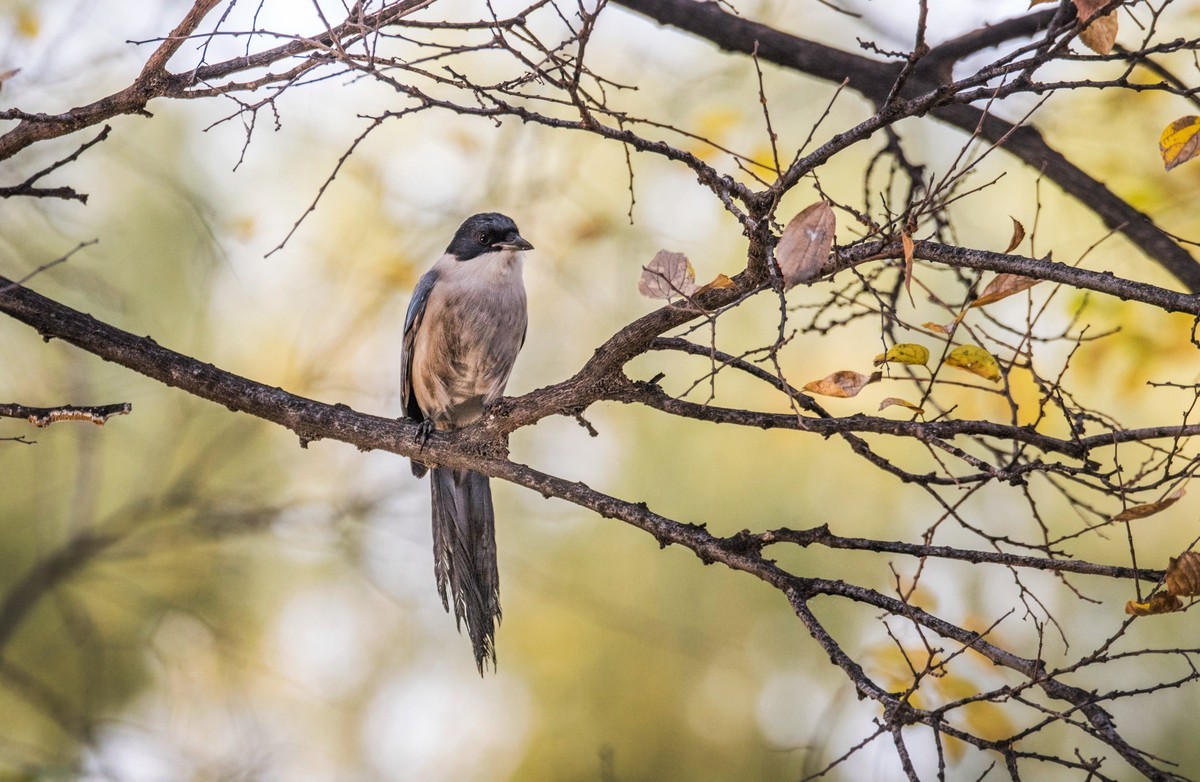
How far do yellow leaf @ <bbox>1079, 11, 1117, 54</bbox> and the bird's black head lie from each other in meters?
3.17

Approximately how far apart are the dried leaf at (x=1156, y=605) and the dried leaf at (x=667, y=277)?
140 centimetres

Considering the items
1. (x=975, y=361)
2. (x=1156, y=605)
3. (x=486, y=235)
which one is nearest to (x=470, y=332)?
(x=486, y=235)

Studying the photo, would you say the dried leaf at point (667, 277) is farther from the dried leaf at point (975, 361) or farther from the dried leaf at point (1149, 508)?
the dried leaf at point (1149, 508)

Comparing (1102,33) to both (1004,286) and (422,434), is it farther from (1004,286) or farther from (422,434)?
(422,434)

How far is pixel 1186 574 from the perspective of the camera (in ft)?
8.45

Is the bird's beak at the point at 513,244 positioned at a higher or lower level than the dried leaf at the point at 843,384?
higher

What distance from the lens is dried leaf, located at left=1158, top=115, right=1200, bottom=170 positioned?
114 inches

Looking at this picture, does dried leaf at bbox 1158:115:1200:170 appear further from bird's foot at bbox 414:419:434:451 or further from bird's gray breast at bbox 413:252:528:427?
bird's gray breast at bbox 413:252:528:427

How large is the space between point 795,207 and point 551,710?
404 cm

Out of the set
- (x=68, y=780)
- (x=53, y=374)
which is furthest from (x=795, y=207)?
(x=68, y=780)

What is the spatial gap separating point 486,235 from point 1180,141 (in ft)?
11.4

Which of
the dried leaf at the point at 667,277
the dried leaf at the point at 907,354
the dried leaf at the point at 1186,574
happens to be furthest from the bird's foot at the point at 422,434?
the dried leaf at the point at 1186,574

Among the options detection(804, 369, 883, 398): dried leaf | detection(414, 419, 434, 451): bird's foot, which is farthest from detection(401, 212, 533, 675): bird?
detection(804, 369, 883, 398): dried leaf

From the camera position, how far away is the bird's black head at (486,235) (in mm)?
5527
